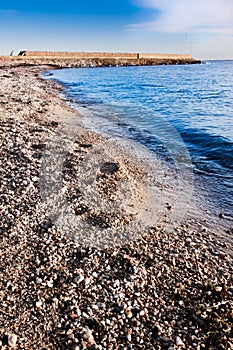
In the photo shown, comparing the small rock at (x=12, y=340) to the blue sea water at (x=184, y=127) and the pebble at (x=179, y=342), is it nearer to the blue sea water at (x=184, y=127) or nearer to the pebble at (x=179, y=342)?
the pebble at (x=179, y=342)

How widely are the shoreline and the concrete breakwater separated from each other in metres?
89.7

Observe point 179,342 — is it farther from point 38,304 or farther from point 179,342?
point 38,304

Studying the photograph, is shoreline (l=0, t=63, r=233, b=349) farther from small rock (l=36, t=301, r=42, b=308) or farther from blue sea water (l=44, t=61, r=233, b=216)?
blue sea water (l=44, t=61, r=233, b=216)

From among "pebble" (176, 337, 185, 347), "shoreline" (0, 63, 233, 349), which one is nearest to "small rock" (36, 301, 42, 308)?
"shoreline" (0, 63, 233, 349)

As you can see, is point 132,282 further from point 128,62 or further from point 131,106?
point 128,62

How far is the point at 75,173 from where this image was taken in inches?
347

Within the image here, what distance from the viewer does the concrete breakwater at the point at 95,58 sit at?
317 feet

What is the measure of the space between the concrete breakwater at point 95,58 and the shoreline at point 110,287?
8970cm

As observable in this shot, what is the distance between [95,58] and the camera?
111812 mm

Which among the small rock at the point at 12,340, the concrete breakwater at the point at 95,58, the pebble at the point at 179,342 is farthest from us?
the concrete breakwater at the point at 95,58

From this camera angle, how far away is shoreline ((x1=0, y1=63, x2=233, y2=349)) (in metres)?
3.98

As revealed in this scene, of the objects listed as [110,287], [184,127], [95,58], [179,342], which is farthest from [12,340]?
[95,58]

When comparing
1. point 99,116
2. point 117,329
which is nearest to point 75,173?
point 117,329

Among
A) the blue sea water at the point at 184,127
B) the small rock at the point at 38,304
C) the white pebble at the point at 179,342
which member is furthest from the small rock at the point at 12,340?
the blue sea water at the point at 184,127
